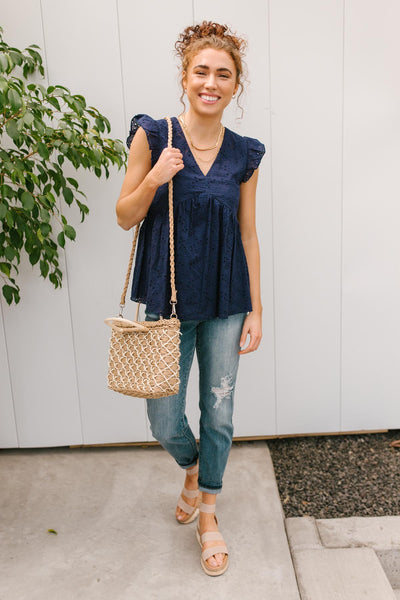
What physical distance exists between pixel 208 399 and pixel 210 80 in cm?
90

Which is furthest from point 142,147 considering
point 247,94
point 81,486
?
point 81,486

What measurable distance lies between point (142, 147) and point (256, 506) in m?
1.33

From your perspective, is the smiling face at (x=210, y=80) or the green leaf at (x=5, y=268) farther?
the green leaf at (x=5, y=268)

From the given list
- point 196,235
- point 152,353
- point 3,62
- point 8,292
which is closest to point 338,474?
point 152,353

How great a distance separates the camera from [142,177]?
1.49 meters

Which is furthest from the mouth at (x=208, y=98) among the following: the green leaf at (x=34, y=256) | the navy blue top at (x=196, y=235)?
the green leaf at (x=34, y=256)

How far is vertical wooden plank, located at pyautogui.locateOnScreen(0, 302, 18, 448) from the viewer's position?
2.34 m

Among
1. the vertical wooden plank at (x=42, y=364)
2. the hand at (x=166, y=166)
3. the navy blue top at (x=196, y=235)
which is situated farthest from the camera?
the vertical wooden plank at (x=42, y=364)

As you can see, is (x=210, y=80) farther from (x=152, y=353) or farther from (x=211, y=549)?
(x=211, y=549)

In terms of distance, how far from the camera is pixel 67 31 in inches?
81.9

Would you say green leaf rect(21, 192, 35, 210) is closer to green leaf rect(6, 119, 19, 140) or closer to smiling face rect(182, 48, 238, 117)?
green leaf rect(6, 119, 19, 140)

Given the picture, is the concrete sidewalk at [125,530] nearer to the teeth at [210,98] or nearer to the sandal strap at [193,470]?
the sandal strap at [193,470]

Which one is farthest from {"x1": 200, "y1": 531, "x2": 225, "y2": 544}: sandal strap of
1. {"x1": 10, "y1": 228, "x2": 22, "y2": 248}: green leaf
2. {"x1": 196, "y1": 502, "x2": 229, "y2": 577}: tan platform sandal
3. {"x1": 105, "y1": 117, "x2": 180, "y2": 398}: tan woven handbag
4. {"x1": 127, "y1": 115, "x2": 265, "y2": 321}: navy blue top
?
{"x1": 10, "y1": 228, "x2": 22, "y2": 248}: green leaf

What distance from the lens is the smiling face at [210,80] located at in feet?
4.68
